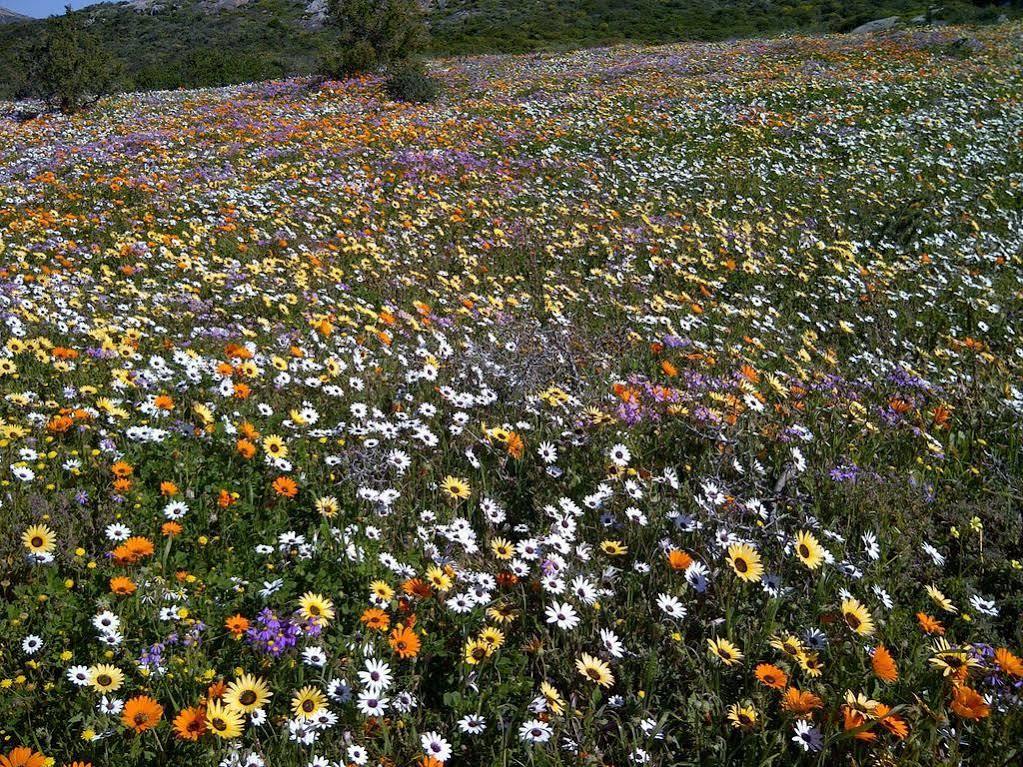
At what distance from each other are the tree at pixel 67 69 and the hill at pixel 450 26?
36.8ft

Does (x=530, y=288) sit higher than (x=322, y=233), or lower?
lower

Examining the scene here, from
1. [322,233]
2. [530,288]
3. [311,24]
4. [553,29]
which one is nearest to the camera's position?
[530,288]

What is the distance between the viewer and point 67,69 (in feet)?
71.1

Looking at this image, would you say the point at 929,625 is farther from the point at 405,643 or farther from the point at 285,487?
the point at 285,487

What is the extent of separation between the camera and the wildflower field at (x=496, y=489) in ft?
8.27

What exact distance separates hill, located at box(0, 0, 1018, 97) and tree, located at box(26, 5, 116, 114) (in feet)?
36.8

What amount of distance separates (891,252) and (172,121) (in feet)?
54.5

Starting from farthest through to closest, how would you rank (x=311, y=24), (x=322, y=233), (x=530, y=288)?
(x=311, y=24)
(x=322, y=233)
(x=530, y=288)

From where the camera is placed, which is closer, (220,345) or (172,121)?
(220,345)

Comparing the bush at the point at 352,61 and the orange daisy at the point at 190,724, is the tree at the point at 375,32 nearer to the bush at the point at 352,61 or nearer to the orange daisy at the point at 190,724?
the bush at the point at 352,61

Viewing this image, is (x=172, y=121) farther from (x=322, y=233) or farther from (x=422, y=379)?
(x=422, y=379)

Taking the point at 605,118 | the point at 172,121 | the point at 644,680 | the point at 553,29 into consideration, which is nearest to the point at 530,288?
the point at 644,680

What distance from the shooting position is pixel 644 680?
278cm

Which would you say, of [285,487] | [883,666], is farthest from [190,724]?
[883,666]
